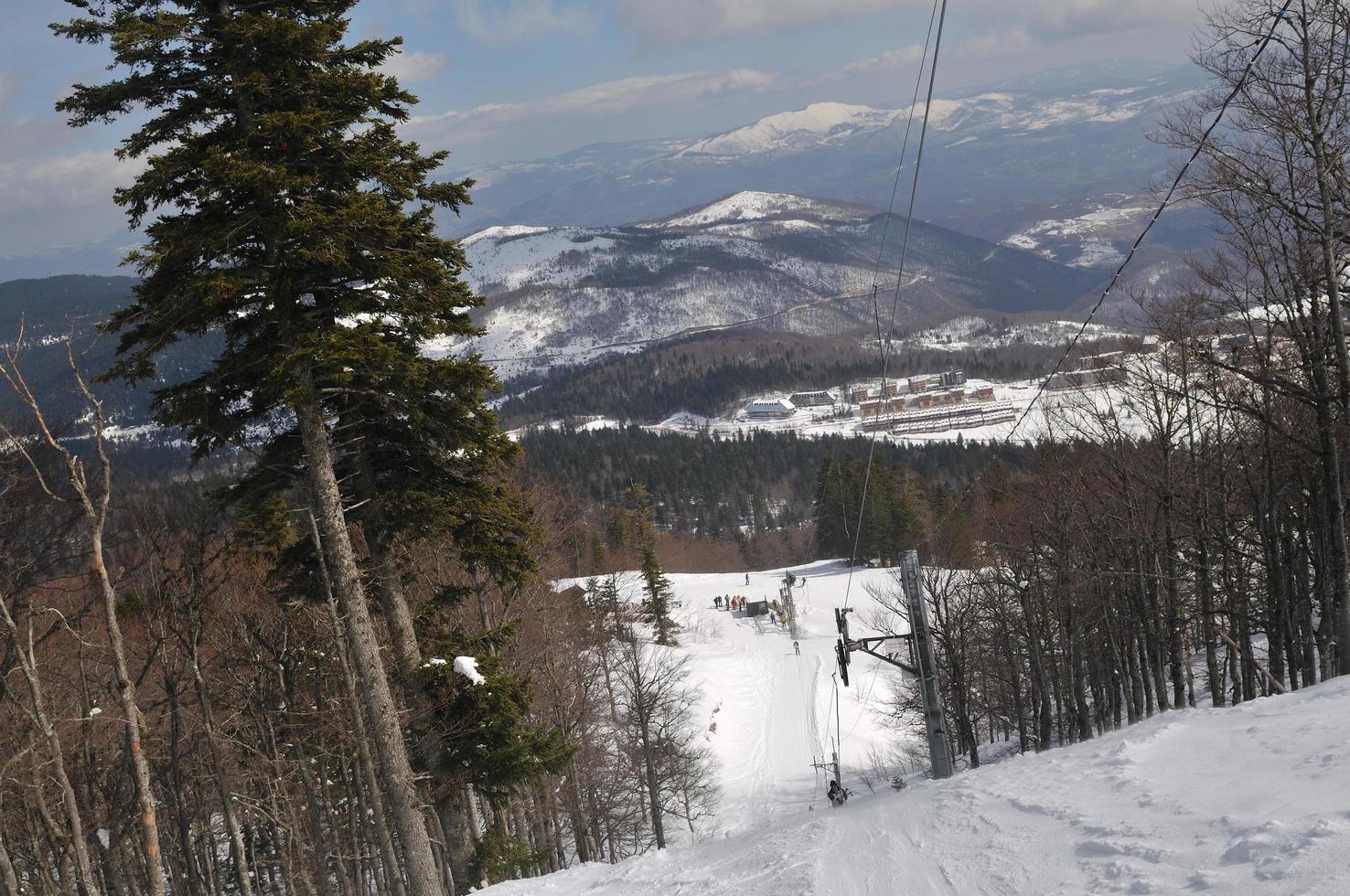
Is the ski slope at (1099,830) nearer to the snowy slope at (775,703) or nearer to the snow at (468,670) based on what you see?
the snow at (468,670)

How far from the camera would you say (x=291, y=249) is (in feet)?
30.7

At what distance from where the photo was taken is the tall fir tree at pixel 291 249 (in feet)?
29.6

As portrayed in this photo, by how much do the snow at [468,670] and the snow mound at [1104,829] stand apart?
8.08 feet

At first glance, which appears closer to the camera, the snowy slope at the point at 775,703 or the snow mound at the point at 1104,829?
the snow mound at the point at 1104,829

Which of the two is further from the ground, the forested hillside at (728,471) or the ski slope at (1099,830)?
the ski slope at (1099,830)

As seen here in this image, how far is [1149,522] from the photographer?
22266mm

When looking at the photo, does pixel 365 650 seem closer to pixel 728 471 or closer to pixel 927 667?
pixel 927 667

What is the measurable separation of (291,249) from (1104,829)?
936cm

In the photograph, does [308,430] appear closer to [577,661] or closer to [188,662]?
[188,662]

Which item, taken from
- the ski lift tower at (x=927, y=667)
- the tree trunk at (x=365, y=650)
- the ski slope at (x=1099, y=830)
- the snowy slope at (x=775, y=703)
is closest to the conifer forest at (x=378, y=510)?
the tree trunk at (x=365, y=650)

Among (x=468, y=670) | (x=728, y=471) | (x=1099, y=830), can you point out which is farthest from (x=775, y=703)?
(x=728, y=471)

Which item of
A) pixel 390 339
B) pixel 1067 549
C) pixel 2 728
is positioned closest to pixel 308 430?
pixel 390 339

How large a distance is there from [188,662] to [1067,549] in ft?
66.8

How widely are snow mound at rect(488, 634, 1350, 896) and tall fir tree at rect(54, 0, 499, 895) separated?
3899mm
